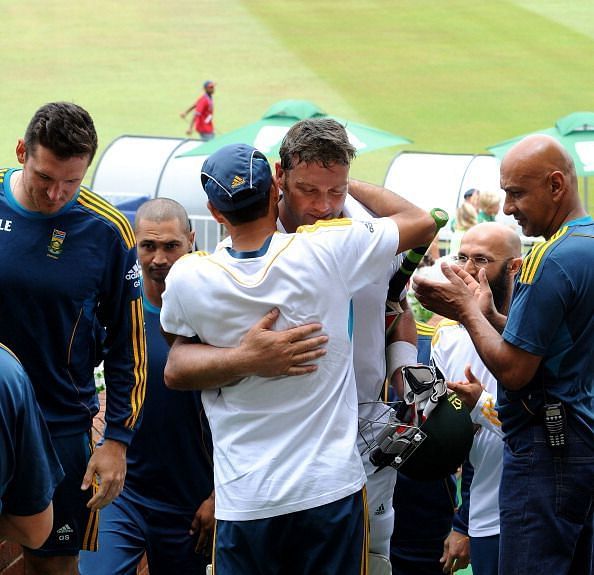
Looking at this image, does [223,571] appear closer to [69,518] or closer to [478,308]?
[69,518]

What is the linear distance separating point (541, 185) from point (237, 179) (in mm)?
1171

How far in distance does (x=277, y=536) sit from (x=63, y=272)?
1179 millimetres

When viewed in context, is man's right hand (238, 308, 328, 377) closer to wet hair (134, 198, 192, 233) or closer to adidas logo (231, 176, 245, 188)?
adidas logo (231, 176, 245, 188)

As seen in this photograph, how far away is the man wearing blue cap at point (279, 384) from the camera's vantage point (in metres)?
3.09

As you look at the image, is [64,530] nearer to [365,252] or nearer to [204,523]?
[204,523]

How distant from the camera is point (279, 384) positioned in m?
3.13

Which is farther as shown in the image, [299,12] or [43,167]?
[299,12]

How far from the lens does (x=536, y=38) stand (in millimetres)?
34125

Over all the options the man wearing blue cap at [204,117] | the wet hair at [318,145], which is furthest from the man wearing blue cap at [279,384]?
the man wearing blue cap at [204,117]

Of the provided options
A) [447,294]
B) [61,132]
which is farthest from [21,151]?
[447,294]

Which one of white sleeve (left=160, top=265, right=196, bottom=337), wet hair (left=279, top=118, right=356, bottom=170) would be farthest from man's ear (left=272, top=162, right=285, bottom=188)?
white sleeve (left=160, top=265, right=196, bottom=337)

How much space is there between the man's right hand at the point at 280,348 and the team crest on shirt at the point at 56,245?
885mm

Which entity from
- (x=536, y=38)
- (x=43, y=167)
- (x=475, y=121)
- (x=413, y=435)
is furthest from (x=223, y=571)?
(x=536, y=38)

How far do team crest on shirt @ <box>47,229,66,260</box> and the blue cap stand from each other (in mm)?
701
